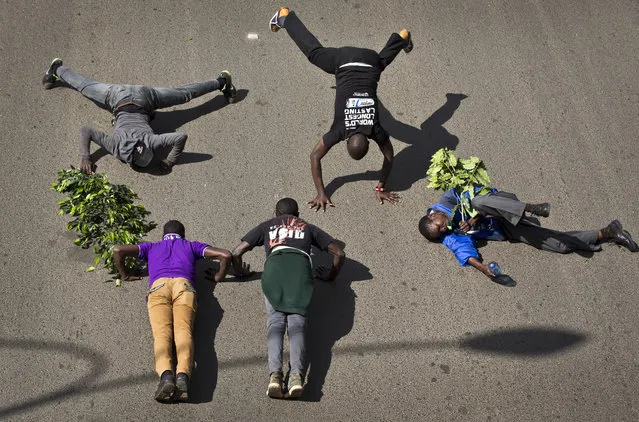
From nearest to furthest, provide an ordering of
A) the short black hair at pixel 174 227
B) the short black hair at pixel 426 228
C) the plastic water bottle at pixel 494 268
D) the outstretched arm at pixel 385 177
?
the short black hair at pixel 174 227, the plastic water bottle at pixel 494 268, the short black hair at pixel 426 228, the outstretched arm at pixel 385 177

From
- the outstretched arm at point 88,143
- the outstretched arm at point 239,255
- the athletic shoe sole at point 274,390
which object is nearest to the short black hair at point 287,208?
the outstretched arm at point 239,255

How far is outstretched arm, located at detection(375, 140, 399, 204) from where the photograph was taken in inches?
331

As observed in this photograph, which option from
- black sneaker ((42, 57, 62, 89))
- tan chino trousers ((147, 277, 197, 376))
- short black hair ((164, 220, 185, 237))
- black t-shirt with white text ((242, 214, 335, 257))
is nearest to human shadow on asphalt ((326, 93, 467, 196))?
black t-shirt with white text ((242, 214, 335, 257))

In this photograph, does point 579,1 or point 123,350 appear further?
point 579,1

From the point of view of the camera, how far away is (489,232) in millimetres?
8289

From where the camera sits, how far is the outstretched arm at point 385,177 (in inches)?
331

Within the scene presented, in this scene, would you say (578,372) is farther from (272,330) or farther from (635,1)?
(635,1)

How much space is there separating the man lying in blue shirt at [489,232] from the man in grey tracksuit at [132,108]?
2.99 m

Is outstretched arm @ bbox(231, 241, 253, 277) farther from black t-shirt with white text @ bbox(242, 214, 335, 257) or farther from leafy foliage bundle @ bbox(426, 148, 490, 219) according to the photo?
leafy foliage bundle @ bbox(426, 148, 490, 219)

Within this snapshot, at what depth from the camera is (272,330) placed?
22.8ft

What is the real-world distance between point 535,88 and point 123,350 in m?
6.25

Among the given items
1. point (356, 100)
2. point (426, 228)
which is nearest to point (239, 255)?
point (426, 228)

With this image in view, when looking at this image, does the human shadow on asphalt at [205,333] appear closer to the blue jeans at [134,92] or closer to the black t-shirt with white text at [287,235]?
the black t-shirt with white text at [287,235]

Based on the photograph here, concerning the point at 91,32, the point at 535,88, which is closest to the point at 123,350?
the point at 91,32
